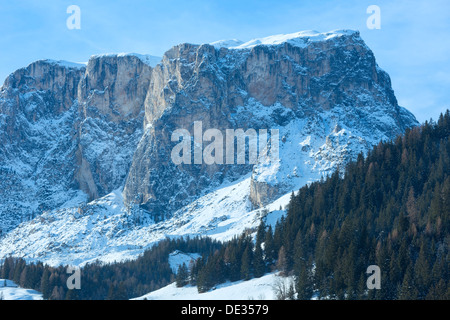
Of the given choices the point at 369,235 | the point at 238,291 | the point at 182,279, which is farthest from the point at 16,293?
the point at 369,235

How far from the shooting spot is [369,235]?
151 meters

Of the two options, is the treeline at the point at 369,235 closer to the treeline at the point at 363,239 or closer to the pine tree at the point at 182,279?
the treeline at the point at 363,239

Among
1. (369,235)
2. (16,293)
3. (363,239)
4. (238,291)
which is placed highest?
(369,235)

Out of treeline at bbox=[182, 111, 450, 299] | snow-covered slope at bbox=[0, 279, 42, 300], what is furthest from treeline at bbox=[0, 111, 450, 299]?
snow-covered slope at bbox=[0, 279, 42, 300]

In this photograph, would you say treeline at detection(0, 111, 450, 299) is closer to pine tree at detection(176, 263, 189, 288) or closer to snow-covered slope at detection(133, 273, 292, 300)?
pine tree at detection(176, 263, 189, 288)

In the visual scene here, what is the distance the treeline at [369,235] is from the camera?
133375 millimetres

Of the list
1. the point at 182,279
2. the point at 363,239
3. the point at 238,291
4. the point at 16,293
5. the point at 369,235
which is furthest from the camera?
the point at 16,293

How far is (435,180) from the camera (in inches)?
6634

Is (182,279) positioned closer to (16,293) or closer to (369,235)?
(16,293)

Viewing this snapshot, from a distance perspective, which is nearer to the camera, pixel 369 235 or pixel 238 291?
pixel 369 235

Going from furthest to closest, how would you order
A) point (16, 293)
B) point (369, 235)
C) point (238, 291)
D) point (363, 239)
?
point (16, 293)
point (238, 291)
point (369, 235)
point (363, 239)

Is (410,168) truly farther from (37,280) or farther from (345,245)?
(37,280)
